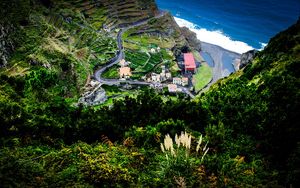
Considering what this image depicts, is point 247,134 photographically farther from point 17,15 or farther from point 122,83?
point 17,15

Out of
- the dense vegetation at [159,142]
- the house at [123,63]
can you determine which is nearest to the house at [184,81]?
the house at [123,63]

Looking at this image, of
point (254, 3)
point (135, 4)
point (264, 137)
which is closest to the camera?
point (264, 137)

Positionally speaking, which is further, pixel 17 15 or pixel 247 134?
pixel 17 15

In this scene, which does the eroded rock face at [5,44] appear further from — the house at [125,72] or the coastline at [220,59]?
the coastline at [220,59]

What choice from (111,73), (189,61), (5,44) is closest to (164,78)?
(189,61)

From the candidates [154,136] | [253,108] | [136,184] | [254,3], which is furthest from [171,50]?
[136,184]
